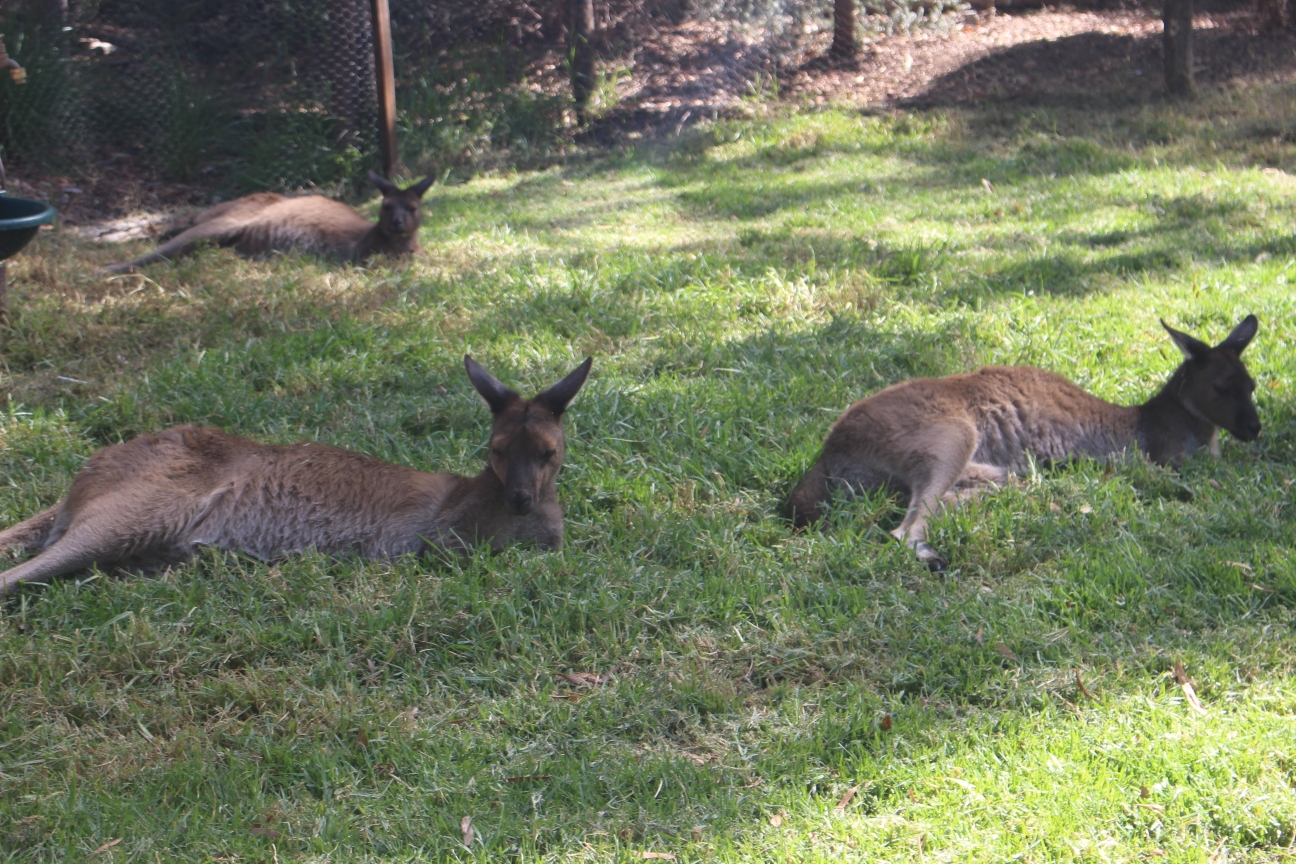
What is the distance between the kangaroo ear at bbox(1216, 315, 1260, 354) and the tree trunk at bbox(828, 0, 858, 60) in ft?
31.5

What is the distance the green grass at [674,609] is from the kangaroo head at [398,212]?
797mm

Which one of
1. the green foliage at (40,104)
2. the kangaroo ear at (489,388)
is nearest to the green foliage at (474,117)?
the green foliage at (40,104)

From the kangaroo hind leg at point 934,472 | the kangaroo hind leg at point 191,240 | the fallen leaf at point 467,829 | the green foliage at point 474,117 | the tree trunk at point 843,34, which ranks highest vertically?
the tree trunk at point 843,34

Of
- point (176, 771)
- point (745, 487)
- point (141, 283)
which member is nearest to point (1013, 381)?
point (745, 487)

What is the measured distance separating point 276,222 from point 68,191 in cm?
276

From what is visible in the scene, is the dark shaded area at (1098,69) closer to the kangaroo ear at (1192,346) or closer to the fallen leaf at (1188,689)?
the kangaroo ear at (1192,346)

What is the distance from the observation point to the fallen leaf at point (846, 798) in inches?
125

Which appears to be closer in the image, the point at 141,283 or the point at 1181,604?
the point at 1181,604

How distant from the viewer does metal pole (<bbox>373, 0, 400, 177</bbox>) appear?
1057cm

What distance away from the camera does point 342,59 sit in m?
11.3

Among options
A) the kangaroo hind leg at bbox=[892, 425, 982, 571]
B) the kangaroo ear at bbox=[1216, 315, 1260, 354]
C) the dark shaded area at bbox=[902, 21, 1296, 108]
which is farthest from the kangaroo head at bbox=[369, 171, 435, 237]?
the dark shaded area at bbox=[902, 21, 1296, 108]

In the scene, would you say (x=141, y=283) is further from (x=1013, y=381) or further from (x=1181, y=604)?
(x=1181, y=604)

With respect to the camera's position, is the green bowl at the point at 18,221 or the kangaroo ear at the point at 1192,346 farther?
the kangaroo ear at the point at 1192,346

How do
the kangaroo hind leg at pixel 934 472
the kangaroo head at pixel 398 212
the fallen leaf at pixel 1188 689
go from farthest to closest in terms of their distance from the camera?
the kangaroo head at pixel 398 212 → the kangaroo hind leg at pixel 934 472 → the fallen leaf at pixel 1188 689
